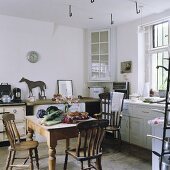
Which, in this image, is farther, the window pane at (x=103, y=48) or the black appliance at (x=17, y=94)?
the window pane at (x=103, y=48)

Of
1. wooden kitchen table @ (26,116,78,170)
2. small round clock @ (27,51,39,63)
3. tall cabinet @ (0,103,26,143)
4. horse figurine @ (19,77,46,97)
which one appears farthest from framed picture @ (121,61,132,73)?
wooden kitchen table @ (26,116,78,170)

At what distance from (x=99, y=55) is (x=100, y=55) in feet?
0.09

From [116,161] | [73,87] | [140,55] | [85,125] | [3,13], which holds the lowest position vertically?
[116,161]

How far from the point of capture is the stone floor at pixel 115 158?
3537 mm

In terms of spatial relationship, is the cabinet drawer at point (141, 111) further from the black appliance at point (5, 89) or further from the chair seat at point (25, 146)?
the black appliance at point (5, 89)

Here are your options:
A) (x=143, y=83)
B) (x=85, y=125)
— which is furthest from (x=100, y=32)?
(x=85, y=125)

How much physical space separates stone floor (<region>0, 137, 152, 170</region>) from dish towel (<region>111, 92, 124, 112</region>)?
759 millimetres

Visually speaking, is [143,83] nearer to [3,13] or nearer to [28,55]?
[28,55]

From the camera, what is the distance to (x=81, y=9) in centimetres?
454

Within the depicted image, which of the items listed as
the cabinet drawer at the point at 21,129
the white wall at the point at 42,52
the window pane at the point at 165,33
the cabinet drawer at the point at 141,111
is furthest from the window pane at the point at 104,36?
the cabinet drawer at the point at 21,129

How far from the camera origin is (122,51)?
5652 mm

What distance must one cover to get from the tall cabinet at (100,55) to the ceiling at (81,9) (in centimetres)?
49

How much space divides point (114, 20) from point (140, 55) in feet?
3.31

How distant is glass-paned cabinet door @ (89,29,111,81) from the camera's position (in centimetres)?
581
